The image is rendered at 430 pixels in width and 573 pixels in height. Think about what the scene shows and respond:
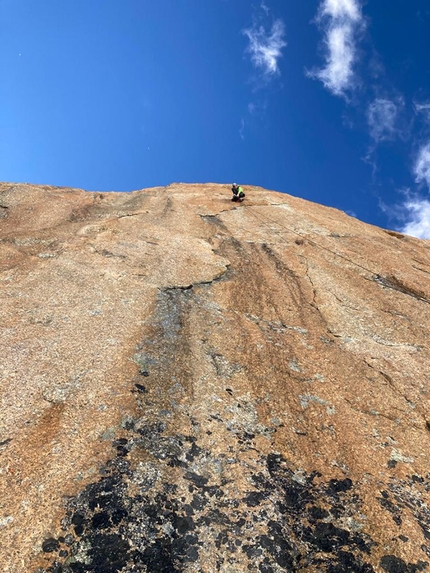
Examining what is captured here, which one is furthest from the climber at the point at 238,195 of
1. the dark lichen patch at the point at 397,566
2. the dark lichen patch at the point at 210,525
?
the dark lichen patch at the point at 397,566

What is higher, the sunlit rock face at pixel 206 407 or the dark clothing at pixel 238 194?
the dark clothing at pixel 238 194

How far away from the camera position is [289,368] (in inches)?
452

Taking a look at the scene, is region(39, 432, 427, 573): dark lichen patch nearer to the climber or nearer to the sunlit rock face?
the sunlit rock face

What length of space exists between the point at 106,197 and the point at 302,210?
12.4 meters

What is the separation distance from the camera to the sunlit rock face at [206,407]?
6.73 meters

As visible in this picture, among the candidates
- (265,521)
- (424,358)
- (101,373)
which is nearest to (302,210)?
(424,358)

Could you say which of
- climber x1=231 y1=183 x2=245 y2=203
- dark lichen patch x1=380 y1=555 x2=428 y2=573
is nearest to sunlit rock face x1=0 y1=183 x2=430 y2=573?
dark lichen patch x1=380 y1=555 x2=428 y2=573

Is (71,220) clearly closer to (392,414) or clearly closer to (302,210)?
(302,210)

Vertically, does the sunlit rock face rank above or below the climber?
below

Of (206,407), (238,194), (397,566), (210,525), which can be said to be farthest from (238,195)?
(397,566)

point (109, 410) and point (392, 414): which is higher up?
point (392, 414)

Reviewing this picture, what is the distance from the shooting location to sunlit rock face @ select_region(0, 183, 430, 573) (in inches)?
265

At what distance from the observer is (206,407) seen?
955 cm

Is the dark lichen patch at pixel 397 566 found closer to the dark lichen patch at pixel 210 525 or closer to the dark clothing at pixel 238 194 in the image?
the dark lichen patch at pixel 210 525
